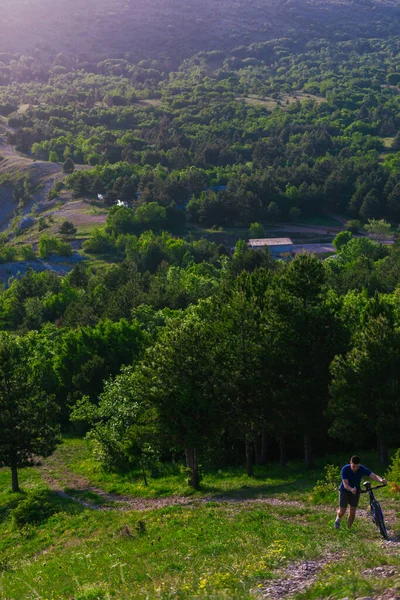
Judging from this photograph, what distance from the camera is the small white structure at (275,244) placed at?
11781 centimetres

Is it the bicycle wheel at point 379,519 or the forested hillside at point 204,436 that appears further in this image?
the bicycle wheel at point 379,519

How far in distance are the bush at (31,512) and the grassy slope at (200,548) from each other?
487 millimetres

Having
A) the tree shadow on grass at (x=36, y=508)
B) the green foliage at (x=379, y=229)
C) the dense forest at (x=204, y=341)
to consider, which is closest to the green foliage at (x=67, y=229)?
the dense forest at (x=204, y=341)

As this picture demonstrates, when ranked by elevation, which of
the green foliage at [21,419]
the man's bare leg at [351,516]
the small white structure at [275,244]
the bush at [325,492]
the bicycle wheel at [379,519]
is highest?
the bicycle wheel at [379,519]

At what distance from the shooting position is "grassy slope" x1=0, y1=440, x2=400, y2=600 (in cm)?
1307

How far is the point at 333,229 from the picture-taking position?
134m

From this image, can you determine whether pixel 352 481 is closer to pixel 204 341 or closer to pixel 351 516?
pixel 351 516

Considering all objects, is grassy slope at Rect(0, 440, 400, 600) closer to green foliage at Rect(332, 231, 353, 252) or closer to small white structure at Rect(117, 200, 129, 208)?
green foliage at Rect(332, 231, 353, 252)

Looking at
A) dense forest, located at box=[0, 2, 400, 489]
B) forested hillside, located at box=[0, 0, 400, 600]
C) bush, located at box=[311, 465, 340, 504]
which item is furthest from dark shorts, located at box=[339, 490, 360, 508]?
dense forest, located at box=[0, 2, 400, 489]

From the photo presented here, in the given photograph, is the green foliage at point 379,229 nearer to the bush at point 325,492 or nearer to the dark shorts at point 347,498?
the bush at point 325,492

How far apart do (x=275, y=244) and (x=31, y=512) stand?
9707 cm

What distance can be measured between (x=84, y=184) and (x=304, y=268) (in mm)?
130628

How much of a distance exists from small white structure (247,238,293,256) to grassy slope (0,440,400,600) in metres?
88.6

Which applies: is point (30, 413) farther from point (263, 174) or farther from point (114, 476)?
point (263, 174)
